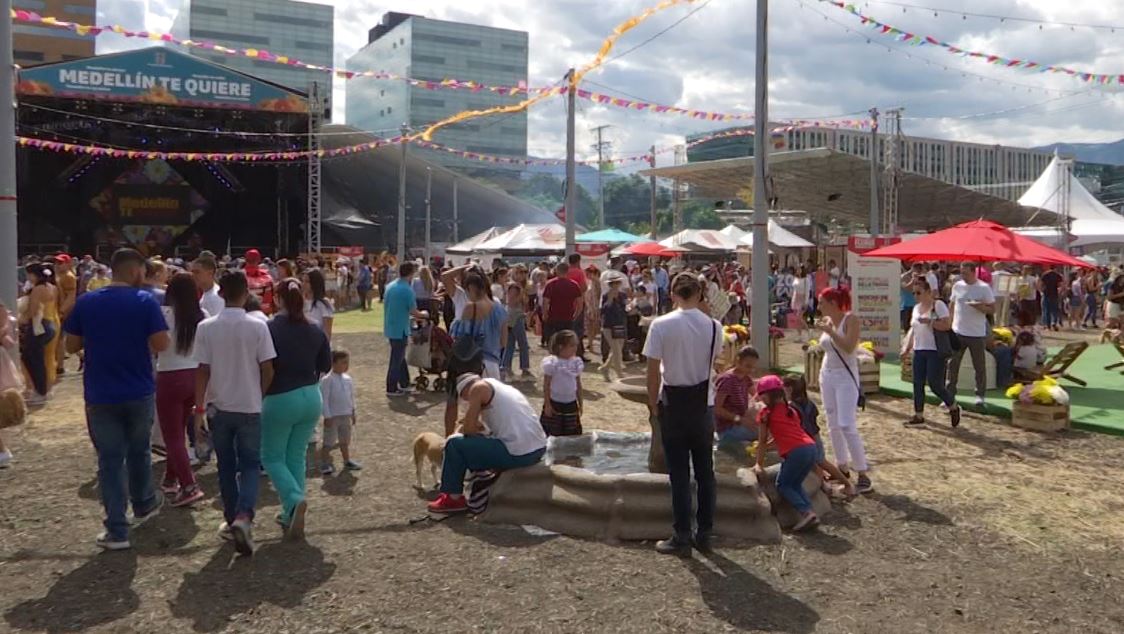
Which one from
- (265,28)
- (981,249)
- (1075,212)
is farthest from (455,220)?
(265,28)

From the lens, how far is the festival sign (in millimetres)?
29453

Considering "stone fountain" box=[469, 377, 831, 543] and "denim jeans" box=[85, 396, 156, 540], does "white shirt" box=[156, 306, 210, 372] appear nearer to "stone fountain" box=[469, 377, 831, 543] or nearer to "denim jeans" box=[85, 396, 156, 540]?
"denim jeans" box=[85, 396, 156, 540]

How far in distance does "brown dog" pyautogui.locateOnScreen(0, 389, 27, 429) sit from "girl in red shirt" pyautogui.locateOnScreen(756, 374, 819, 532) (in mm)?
5605

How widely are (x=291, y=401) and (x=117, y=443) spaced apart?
0.99 metres

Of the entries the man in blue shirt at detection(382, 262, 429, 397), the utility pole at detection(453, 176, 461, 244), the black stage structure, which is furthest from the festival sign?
the man in blue shirt at detection(382, 262, 429, 397)

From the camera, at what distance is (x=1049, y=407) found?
28.9 ft

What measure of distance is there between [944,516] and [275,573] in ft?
14.1

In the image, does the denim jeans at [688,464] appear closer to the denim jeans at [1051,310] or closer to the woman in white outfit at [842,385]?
the woman in white outfit at [842,385]

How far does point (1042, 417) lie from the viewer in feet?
29.0

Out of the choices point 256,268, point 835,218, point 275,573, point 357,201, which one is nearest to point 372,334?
point 256,268

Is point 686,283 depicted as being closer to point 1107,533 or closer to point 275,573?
point 275,573

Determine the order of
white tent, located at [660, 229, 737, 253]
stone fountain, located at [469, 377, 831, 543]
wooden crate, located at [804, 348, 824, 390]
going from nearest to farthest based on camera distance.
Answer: stone fountain, located at [469, 377, 831, 543], wooden crate, located at [804, 348, 824, 390], white tent, located at [660, 229, 737, 253]

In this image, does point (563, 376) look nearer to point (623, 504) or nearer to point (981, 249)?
point (623, 504)

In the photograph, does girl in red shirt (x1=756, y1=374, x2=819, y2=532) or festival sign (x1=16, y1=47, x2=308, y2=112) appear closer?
Result: girl in red shirt (x1=756, y1=374, x2=819, y2=532)
